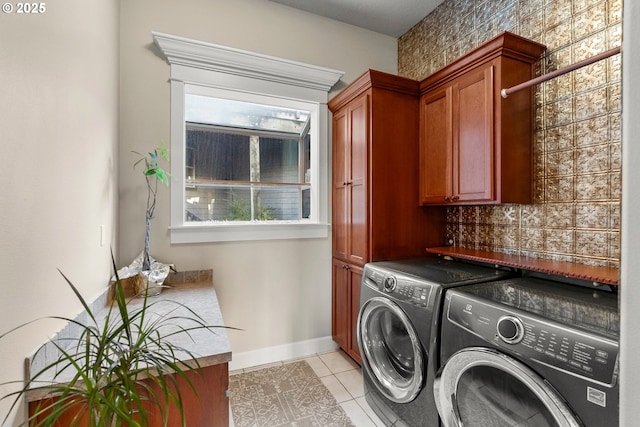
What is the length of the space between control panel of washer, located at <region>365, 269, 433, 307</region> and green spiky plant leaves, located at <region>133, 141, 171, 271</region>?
1499mm

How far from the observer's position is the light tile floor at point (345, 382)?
184cm

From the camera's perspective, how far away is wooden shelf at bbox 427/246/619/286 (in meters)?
1.33

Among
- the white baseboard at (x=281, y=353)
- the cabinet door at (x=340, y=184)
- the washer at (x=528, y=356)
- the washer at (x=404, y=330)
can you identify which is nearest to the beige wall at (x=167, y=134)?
the white baseboard at (x=281, y=353)

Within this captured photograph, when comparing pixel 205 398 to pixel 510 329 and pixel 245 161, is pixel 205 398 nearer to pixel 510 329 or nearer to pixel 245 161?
pixel 510 329

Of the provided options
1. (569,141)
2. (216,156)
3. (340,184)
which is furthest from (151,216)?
(569,141)

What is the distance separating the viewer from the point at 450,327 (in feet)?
4.36

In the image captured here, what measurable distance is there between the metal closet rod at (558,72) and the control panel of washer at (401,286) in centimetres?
117

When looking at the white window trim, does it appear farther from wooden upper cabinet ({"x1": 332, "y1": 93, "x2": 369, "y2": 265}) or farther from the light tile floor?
the light tile floor

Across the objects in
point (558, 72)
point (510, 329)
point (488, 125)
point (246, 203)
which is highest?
point (558, 72)

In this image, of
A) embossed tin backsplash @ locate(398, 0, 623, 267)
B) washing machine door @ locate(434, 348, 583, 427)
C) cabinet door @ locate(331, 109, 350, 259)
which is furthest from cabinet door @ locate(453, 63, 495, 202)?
washing machine door @ locate(434, 348, 583, 427)

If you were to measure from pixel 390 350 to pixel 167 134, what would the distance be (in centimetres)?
217

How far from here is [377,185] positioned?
2164 mm

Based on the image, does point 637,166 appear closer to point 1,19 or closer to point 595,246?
point 1,19

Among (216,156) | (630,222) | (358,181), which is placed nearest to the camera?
(630,222)
